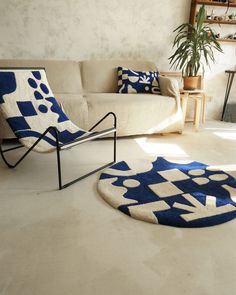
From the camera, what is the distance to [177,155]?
7.86ft

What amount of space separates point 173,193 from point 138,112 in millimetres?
1286

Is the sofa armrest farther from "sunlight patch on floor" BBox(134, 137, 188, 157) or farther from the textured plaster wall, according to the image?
the textured plaster wall

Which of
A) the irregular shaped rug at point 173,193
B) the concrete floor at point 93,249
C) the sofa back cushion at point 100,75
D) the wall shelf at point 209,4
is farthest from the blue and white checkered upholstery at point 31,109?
the wall shelf at point 209,4

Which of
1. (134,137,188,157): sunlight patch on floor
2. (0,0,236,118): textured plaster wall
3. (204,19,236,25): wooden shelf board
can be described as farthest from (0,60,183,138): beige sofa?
(204,19,236,25): wooden shelf board

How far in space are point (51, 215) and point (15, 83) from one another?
1122 millimetres

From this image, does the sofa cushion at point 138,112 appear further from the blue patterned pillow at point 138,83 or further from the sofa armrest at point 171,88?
the blue patterned pillow at point 138,83

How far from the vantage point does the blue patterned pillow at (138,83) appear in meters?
3.05

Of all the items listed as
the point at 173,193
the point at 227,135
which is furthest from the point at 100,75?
the point at 173,193

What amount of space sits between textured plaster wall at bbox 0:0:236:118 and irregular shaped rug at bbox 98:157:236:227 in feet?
6.39

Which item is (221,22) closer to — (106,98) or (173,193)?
(106,98)

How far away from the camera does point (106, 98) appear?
271 centimetres

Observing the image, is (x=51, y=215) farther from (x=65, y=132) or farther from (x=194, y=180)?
(x=194, y=180)

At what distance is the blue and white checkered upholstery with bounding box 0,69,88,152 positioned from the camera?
1836 millimetres

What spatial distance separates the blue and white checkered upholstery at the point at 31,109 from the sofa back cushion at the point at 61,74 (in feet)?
2.34
